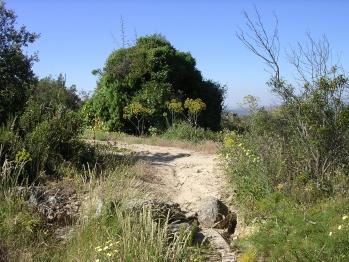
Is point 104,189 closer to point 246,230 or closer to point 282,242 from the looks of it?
point 246,230

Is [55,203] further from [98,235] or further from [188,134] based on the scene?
[188,134]

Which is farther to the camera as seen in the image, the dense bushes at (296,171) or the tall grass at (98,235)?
the dense bushes at (296,171)

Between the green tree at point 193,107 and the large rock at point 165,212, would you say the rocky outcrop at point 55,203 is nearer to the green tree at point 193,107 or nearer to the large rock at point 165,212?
the large rock at point 165,212

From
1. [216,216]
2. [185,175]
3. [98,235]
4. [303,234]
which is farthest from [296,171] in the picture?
[98,235]

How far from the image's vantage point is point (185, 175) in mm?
9266

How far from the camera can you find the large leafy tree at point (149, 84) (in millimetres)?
16703

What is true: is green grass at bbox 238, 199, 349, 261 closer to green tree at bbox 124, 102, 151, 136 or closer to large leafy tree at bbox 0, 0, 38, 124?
large leafy tree at bbox 0, 0, 38, 124

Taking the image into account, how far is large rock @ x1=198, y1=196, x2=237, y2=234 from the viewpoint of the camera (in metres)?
7.01

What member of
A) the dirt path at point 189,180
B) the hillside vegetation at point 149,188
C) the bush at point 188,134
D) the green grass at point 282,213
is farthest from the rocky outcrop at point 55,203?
the bush at point 188,134

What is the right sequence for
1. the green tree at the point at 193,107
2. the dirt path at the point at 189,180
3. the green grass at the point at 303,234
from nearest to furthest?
1. the green grass at the point at 303,234
2. the dirt path at the point at 189,180
3. the green tree at the point at 193,107

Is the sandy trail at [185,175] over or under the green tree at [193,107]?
under

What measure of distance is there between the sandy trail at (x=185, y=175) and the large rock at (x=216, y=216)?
311mm

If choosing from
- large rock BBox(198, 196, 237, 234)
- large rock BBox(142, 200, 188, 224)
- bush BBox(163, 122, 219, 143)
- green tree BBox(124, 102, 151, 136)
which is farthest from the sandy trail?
green tree BBox(124, 102, 151, 136)

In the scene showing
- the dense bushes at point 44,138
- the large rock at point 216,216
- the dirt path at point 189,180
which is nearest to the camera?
the dirt path at point 189,180
